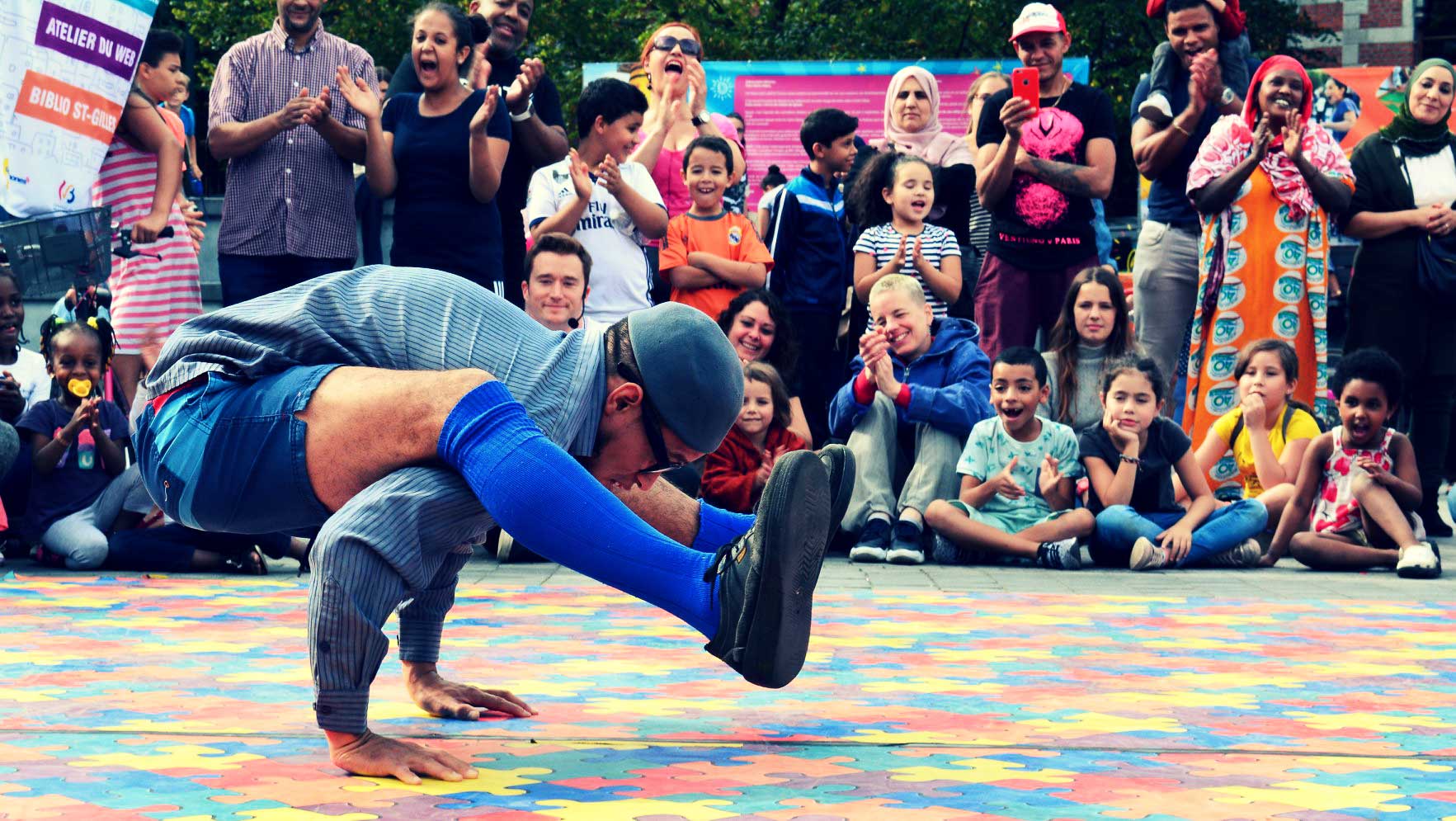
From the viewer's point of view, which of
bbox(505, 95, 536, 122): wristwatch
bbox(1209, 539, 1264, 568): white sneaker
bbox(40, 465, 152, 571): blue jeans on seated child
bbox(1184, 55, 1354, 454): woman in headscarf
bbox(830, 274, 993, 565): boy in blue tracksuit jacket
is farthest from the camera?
bbox(1184, 55, 1354, 454): woman in headscarf

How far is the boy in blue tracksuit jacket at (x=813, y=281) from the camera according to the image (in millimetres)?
7840

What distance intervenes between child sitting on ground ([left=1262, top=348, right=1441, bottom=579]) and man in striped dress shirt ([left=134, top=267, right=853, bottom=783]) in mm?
4372

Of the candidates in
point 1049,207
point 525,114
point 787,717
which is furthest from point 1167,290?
point 787,717

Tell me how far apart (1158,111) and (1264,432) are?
151cm

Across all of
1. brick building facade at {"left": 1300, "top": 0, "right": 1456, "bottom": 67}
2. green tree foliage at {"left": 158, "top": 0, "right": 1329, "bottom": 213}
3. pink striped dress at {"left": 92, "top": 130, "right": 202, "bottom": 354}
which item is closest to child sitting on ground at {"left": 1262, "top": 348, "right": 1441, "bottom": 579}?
pink striped dress at {"left": 92, "top": 130, "right": 202, "bottom": 354}

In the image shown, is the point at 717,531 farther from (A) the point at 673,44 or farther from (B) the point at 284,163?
(A) the point at 673,44

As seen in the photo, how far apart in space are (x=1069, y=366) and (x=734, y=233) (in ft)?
5.05

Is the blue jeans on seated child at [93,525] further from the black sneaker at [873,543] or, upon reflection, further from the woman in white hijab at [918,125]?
the woman in white hijab at [918,125]

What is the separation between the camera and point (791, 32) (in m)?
27.8

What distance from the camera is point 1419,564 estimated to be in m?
6.38

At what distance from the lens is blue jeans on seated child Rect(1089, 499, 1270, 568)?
6758 mm

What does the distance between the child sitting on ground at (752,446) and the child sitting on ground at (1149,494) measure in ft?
3.96

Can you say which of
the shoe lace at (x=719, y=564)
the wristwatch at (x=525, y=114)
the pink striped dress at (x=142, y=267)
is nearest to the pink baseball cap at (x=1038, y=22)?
the wristwatch at (x=525, y=114)

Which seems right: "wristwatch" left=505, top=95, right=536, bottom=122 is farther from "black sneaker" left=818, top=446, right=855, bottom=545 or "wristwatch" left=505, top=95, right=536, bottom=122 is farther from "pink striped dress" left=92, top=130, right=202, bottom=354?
"black sneaker" left=818, top=446, right=855, bottom=545
